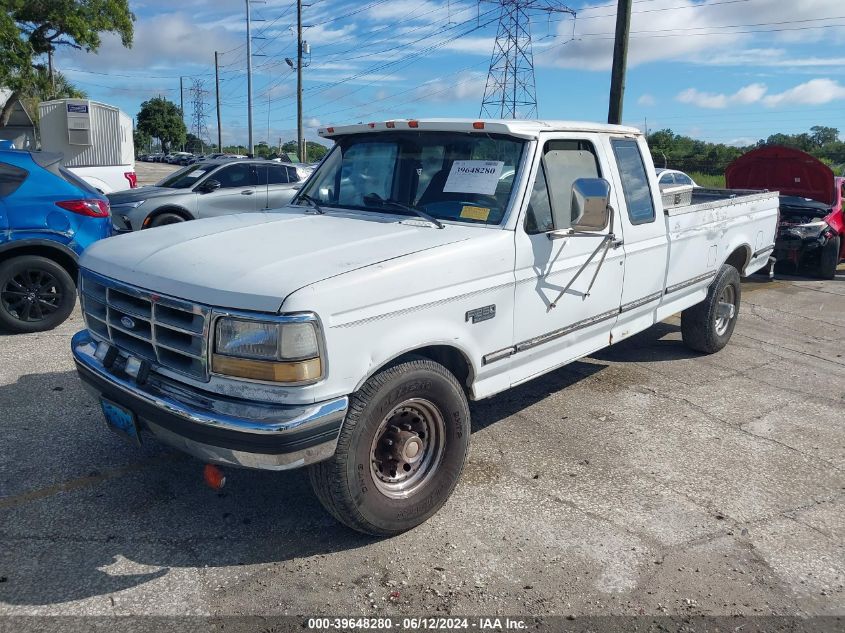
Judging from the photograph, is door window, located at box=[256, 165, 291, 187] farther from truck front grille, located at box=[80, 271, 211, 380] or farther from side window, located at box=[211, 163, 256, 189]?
truck front grille, located at box=[80, 271, 211, 380]

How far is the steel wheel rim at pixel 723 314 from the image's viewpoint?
265 inches

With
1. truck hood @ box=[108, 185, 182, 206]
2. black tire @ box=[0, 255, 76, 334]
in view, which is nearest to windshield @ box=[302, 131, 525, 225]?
black tire @ box=[0, 255, 76, 334]

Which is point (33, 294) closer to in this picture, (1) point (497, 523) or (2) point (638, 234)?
(1) point (497, 523)

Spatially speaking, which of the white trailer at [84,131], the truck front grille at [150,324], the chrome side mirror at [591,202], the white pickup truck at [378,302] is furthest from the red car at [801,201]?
the white trailer at [84,131]

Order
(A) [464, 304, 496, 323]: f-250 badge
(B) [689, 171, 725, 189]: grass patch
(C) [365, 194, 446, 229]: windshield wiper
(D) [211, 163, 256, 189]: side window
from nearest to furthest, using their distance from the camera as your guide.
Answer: (A) [464, 304, 496, 323]: f-250 badge
(C) [365, 194, 446, 229]: windshield wiper
(D) [211, 163, 256, 189]: side window
(B) [689, 171, 725, 189]: grass patch

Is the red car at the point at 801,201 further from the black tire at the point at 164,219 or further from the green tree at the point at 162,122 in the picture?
the green tree at the point at 162,122

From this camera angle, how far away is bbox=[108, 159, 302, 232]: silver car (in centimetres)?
1131

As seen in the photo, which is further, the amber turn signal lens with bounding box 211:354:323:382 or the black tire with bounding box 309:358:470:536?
the black tire with bounding box 309:358:470:536

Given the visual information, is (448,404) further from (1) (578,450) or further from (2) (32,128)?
(2) (32,128)

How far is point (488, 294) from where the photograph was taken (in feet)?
12.2

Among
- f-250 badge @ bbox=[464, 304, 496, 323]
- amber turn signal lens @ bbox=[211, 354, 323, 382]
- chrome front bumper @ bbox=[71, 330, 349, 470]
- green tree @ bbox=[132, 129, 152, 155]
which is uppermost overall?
green tree @ bbox=[132, 129, 152, 155]

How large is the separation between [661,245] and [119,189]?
10.3 m

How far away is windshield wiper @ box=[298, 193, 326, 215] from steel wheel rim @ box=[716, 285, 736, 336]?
4062mm

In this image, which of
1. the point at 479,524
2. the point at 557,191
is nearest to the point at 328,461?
the point at 479,524
